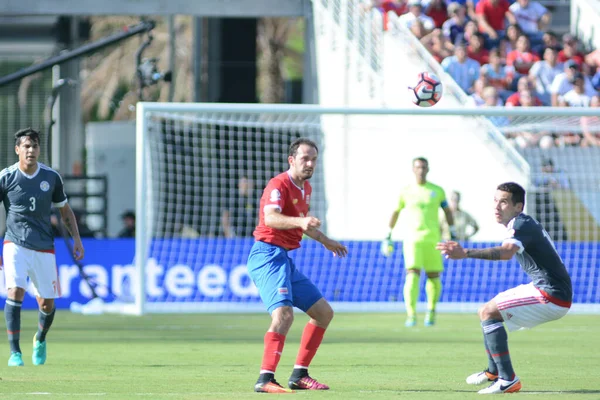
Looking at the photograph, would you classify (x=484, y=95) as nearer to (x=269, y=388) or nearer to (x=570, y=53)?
(x=570, y=53)

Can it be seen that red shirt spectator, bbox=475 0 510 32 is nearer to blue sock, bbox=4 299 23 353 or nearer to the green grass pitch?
the green grass pitch

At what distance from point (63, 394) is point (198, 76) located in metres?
17.9

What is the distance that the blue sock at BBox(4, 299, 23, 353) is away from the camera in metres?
10.4

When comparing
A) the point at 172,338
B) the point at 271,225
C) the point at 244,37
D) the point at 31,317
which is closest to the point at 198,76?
the point at 244,37

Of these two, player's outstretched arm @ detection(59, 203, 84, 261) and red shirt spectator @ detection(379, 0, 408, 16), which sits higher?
red shirt spectator @ detection(379, 0, 408, 16)

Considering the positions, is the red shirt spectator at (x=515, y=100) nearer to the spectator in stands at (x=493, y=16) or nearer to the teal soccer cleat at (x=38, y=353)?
the spectator in stands at (x=493, y=16)

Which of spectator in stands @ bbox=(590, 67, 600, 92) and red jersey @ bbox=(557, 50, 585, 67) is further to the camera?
red jersey @ bbox=(557, 50, 585, 67)

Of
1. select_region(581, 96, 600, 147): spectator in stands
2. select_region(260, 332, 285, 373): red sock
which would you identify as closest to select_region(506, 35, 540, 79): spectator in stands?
select_region(581, 96, 600, 147): spectator in stands

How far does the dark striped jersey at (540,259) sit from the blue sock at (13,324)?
4.62 meters

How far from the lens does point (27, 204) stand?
1048cm

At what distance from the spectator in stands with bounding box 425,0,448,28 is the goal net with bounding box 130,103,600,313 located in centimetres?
271

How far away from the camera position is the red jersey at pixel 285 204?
27.8 feet

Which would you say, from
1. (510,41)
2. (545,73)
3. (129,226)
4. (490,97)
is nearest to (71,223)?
(129,226)

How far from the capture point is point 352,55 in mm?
22062
